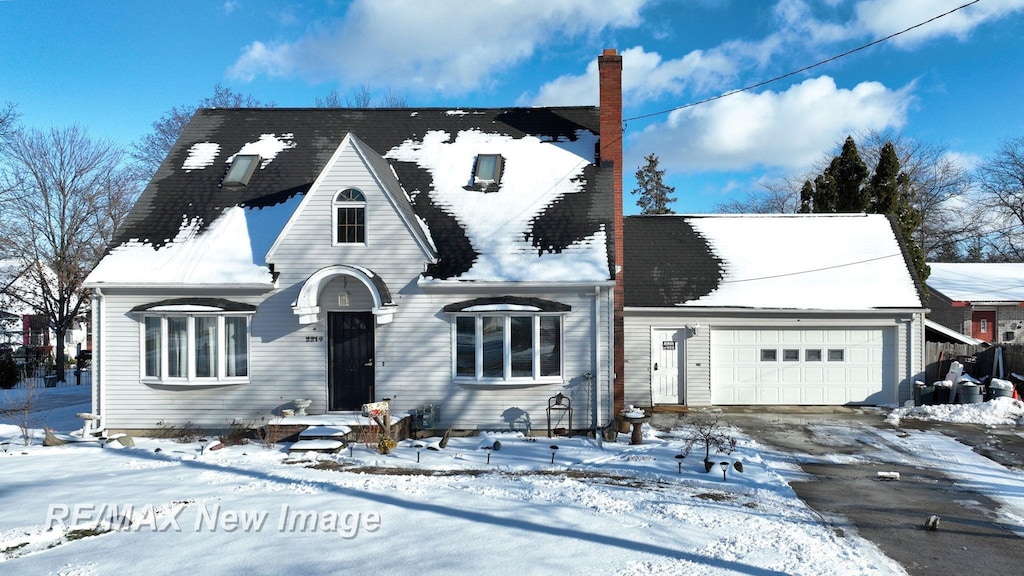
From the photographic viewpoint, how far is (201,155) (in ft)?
50.5

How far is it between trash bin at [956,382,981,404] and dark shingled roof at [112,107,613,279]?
32.3ft

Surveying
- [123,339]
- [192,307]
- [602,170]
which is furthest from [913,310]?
[123,339]

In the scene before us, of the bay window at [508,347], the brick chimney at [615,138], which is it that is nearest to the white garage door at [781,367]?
the brick chimney at [615,138]

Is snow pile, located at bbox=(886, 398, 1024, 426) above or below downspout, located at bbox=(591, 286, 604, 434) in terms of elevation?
below

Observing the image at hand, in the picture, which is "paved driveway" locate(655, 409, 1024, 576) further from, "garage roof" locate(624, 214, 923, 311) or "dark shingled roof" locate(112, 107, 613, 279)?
"dark shingled roof" locate(112, 107, 613, 279)

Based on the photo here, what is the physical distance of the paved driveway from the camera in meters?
6.52

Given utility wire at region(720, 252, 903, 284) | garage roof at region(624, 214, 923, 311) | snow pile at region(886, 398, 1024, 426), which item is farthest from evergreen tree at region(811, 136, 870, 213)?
snow pile at region(886, 398, 1024, 426)

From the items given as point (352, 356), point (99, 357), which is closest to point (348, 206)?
point (352, 356)

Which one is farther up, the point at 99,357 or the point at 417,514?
the point at 99,357

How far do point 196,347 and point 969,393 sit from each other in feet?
58.5

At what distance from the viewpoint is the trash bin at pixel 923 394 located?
15.3 meters

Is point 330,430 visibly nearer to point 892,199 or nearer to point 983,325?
point 892,199

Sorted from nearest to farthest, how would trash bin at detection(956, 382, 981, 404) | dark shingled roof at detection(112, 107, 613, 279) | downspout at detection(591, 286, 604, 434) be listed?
downspout at detection(591, 286, 604, 434)
dark shingled roof at detection(112, 107, 613, 279)
trash bin at detection(956, 382, 981, 404)

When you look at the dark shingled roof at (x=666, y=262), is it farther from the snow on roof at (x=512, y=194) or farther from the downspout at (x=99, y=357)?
the downspout at (x=99, y=357)
